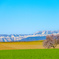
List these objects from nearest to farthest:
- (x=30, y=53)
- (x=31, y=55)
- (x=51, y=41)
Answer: (x=31, y=55) < (x=30, y=53) < (x=51, y=41)

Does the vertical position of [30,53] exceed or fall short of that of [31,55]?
it falls short

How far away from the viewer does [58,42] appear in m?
44.5

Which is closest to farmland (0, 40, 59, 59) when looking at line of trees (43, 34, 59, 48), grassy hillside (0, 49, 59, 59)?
grassy hillside (0, 49, 59, 59)

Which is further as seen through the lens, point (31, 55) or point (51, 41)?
point (51, 41)

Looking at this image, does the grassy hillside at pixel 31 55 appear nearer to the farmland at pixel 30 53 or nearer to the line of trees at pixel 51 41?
the farmland at pixel 30 53

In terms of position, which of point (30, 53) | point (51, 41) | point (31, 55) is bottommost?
A: point (51, 41)

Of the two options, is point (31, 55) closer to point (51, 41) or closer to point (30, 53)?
point (30, 53)

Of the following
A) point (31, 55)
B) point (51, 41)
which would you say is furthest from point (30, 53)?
point (51, 41)

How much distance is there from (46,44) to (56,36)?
4.94 m

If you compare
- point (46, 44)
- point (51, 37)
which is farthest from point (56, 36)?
point (46, 44)

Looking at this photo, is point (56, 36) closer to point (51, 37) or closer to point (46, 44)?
point (51, 37)

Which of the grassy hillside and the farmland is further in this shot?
the farmland

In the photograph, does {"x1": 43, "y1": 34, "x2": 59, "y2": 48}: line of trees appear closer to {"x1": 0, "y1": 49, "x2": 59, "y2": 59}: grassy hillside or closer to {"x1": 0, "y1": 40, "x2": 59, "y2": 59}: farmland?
{"x1": 0, "y1": 40, "x2": 59, "y2": 59}: farmland

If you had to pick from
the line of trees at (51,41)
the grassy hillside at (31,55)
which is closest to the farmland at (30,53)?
the grassy hillside at (31,55)
